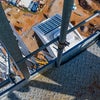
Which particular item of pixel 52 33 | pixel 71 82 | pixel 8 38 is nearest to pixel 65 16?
pixel 8 38

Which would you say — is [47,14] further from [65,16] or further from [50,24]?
[65,16]

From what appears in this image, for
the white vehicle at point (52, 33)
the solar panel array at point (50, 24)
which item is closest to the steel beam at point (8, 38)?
the white vehicle at point (52, 33)

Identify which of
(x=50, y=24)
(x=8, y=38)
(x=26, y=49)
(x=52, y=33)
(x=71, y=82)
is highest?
(x=8, y=38)

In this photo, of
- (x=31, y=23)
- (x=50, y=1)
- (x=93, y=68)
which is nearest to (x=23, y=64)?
(x=93, y=68)

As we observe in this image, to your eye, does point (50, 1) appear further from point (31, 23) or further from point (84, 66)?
point (84, 66)

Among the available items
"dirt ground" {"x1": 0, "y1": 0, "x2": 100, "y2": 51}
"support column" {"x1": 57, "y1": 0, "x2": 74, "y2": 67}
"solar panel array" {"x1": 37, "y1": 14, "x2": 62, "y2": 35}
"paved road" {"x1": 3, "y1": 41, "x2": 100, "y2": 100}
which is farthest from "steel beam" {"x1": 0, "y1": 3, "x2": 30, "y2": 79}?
"dirt ground" {"x1": 0, "y1": 0, "x2": 100, "y2": 51}

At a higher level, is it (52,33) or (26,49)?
(26,49)

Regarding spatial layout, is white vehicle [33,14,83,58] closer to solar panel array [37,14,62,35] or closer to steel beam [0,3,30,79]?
solar panel array [37,14,62,35]
